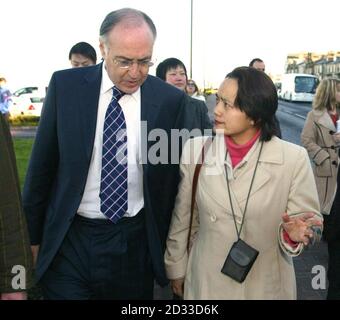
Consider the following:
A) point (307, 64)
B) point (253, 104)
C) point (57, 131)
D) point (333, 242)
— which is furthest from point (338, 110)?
point (307, 64)

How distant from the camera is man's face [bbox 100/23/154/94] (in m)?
2.41

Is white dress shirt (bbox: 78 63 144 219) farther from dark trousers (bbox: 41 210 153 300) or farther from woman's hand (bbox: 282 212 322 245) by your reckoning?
woman's hand (bbox: 282 212 322 245)

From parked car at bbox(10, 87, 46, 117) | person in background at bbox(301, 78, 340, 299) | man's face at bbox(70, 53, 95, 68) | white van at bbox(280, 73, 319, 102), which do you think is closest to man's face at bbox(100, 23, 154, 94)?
man's face at bbox(70, 53, 95, 68)

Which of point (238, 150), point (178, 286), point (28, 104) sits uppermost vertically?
point (238, 150)

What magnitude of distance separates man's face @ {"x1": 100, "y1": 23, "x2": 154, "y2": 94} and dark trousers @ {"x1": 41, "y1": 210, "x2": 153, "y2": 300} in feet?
2.25

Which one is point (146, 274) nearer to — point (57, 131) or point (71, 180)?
point (71, 180)

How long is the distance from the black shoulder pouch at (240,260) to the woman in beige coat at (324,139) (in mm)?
3501

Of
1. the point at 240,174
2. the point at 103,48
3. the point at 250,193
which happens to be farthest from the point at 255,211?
the point at 103,48

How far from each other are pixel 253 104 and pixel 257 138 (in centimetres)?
21

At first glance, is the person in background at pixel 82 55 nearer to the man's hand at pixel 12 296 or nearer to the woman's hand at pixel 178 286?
the woman's hand at pixel 178 286

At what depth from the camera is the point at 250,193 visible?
2391mm

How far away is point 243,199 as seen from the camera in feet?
7.88

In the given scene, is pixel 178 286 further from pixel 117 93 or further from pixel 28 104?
pixel 28 104

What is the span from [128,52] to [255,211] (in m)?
0.95
